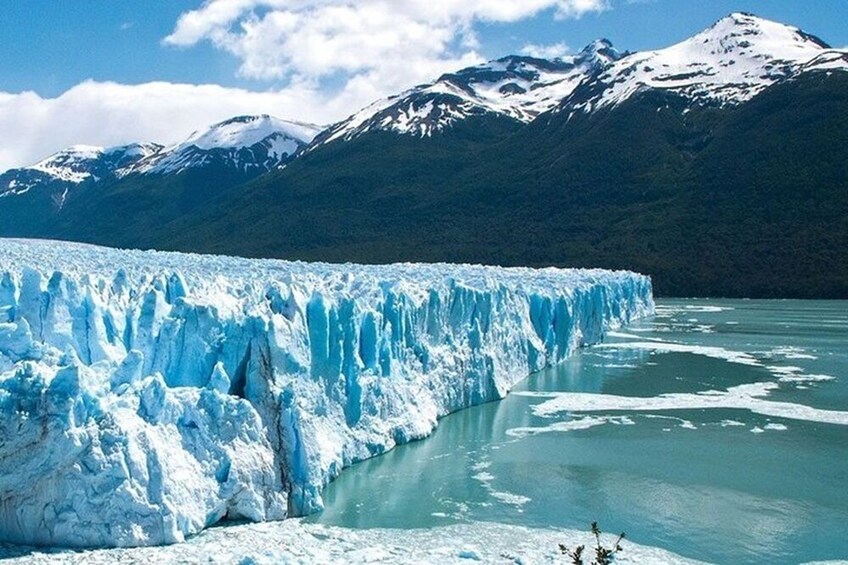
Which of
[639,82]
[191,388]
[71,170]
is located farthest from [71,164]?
[191,388]

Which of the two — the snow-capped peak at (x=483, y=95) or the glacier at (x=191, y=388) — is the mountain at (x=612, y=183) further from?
the glacier at (x=191, y=388)

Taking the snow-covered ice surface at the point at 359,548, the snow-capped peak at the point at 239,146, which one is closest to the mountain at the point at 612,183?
the snow-capped peak at the point at 239,146

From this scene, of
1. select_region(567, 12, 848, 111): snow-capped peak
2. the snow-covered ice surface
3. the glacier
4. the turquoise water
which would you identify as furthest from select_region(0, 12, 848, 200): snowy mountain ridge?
the snow-covered ice surface

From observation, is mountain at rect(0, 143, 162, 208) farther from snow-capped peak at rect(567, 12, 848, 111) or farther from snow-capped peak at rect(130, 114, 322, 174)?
snow-capped peak at rect(567, 12, 848, 111)

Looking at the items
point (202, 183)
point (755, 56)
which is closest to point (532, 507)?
point (755, 56)

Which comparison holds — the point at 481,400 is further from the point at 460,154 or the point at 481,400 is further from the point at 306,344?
the point at 460,154
